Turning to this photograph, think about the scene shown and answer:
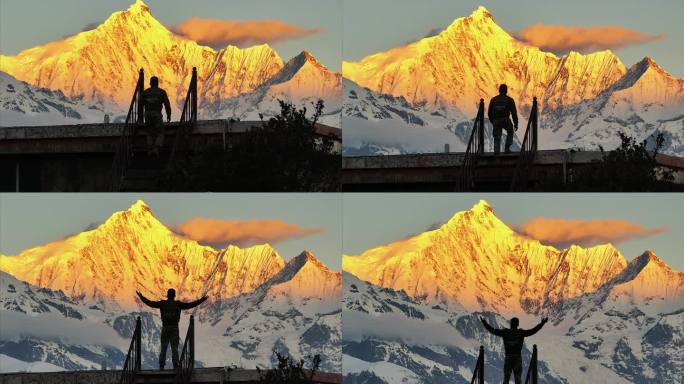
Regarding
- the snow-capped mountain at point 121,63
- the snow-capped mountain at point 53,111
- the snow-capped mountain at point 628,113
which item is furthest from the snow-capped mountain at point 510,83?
the snow-capped mountain at point 53,111

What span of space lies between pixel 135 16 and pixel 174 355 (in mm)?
80275

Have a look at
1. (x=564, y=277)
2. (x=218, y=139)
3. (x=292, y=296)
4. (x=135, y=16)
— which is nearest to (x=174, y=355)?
(x=218, y=139)

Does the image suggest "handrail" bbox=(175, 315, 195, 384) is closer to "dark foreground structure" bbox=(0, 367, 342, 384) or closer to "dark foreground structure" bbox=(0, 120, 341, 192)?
"dark foreground structure" bbox=(0, 367, 342, 384)

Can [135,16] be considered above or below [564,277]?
above

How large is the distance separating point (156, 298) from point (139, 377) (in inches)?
1970

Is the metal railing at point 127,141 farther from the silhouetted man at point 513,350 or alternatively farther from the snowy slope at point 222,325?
the snowy slope at point 222,325

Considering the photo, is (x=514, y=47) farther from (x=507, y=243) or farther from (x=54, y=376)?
(x=54, y=376)

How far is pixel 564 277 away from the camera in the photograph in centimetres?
7056

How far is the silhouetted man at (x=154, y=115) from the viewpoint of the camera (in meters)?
41.2

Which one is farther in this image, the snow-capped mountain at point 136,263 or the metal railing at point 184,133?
the snow-capped mountain at point 136,263

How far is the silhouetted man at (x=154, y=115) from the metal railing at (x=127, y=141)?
0.76ft

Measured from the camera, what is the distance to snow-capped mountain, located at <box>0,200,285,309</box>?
229 feet

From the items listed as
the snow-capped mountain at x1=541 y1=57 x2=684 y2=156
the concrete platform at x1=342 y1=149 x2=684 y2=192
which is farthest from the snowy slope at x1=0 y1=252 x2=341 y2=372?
the snow-capped mountain at x1=541 y1=57 x2=684 y2=156

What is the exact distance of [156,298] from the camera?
287 ft
